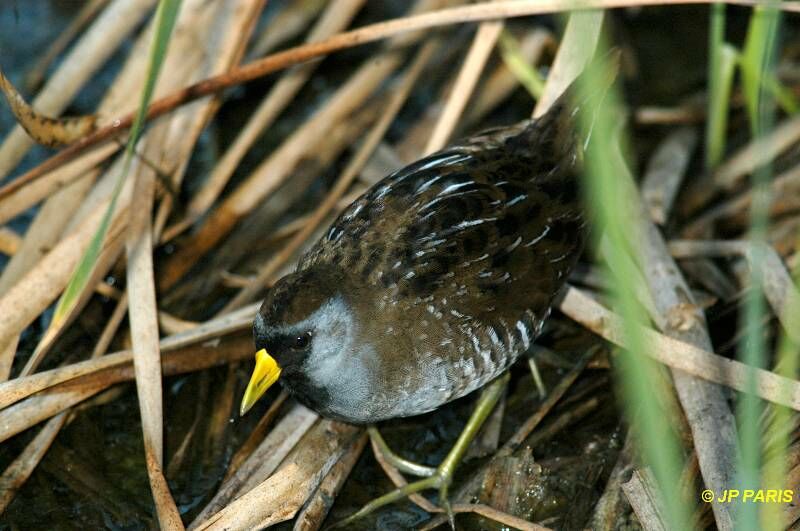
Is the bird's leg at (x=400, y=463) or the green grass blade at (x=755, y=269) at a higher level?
the green grass blade at (x=755, y=269)

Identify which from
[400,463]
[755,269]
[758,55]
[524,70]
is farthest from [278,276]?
[758,55]

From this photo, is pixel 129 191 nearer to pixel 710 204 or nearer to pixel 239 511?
pixel 239 511

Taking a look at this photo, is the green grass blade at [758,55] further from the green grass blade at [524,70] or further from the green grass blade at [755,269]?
the green grass blade at [524,70]

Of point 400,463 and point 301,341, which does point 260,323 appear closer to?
point 301,341

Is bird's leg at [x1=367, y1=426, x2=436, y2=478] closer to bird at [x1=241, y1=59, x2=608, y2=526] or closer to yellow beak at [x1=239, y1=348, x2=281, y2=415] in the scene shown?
bird at [x1=241, y1=59, x2=608, y2=526]

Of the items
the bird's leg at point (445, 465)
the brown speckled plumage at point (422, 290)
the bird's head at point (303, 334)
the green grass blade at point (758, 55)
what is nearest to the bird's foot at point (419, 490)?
the bird's leg at point (445, 465)

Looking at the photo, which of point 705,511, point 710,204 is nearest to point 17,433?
point 705,511

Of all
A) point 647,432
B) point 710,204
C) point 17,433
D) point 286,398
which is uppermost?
point 647,432

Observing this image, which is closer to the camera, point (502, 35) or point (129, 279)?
point (129, 279)
